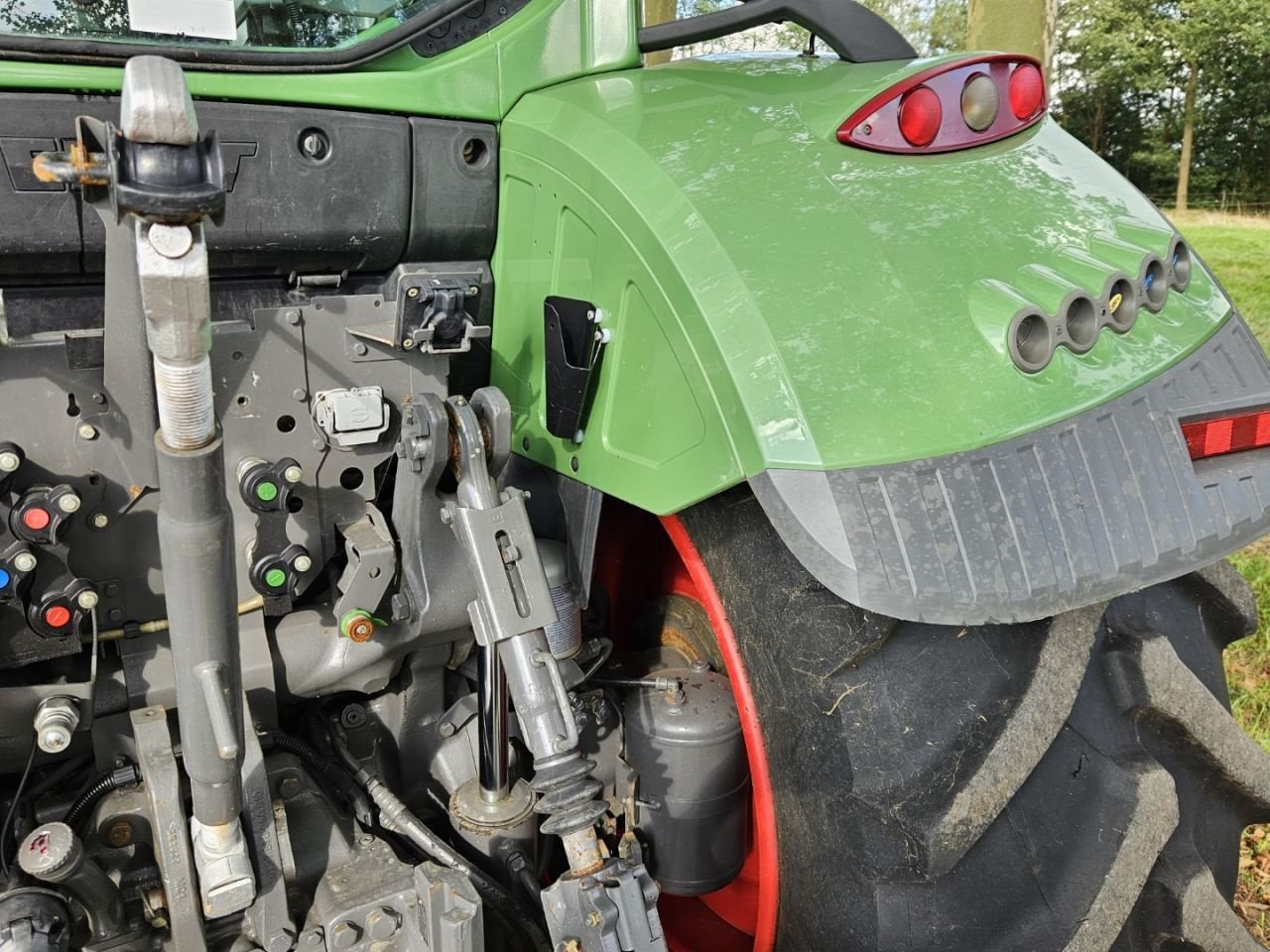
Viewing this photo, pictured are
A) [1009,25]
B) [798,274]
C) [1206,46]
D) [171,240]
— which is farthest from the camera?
[1206,46]

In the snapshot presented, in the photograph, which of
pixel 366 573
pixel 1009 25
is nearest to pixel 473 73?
pixel 366 573

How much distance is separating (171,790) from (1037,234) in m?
1.39

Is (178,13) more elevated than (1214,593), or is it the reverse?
(178,13)

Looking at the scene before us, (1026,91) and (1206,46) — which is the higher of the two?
(1026,91)

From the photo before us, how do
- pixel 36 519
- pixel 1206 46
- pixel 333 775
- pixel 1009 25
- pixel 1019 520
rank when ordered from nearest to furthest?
pixel 1019 520 < pixel 36 519 < pixel 333 775 < pixel 1009 25 < pixel 1206 46

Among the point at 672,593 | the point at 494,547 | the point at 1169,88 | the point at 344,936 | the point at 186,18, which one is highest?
the point at 186,18

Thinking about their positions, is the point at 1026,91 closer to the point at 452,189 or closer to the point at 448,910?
the point at 452,189

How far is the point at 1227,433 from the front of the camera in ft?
4.23

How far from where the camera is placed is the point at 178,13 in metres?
1.41

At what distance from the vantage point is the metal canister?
1.54 metres

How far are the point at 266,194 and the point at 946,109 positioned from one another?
0.98 meters

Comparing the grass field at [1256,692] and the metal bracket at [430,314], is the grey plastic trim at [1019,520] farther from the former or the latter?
the grass field at [1256,692]

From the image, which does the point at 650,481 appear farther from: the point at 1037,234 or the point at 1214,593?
the point at 1214,593

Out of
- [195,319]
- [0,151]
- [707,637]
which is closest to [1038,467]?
[707,637]
